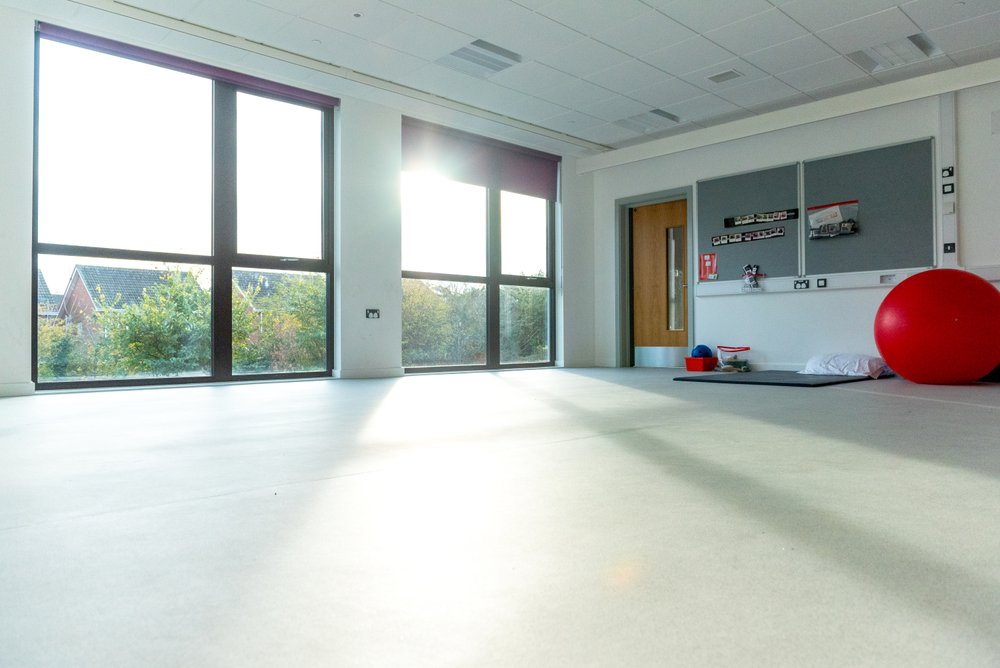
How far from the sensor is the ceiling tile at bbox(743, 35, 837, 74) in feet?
18.8

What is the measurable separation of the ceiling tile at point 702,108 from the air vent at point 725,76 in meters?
0.44

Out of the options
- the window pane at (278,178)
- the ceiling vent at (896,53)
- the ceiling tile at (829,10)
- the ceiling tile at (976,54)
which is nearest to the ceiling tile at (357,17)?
the window pane at (278,178)

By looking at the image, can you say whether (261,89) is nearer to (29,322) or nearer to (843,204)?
(29,322)

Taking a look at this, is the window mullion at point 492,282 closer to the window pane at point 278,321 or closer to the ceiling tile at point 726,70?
the window pane at point 278,321

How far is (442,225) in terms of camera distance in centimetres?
781

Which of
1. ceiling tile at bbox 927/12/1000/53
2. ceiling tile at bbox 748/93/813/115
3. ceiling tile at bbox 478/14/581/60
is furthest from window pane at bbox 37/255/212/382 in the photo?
ceiling tile at bbox 927/12/1000/53

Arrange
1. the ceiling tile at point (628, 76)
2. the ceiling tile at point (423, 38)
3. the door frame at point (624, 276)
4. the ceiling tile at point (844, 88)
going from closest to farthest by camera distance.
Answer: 1. the ceiling tile at point (423, 38)
2. the ceiling tile at point (628, 76)
3. the ceiling tile at point (844, 88)
4. the door frame at point (624, 276)

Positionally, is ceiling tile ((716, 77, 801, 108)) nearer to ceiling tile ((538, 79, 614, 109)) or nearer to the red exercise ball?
ceiling tile ((538, 79, 614, 109))

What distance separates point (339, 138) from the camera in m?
6.85

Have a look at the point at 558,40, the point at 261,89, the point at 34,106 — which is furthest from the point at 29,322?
the point at 558,40

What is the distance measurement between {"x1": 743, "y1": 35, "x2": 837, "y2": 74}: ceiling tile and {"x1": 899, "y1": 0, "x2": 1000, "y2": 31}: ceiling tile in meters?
0.72

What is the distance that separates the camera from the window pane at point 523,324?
8383mm

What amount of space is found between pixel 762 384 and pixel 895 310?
3.77ft

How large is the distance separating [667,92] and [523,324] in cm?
331
